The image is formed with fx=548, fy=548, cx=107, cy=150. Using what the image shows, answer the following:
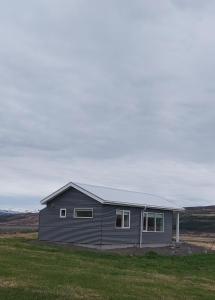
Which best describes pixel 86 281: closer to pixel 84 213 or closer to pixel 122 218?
pixel 84 213

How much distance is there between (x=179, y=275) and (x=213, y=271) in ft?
11.6

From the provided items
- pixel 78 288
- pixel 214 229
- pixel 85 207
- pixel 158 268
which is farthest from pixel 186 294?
pixel 214 229

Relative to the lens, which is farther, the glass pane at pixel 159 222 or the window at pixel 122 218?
the glass pane at pixel 159 222

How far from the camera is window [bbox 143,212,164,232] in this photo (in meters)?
36.8

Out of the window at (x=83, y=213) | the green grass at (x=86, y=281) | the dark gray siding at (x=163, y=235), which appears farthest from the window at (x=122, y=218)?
the green grass at (x=86, y=281)

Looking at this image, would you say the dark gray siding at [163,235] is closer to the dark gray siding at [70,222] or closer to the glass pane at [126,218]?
the glass pane at [126,218]

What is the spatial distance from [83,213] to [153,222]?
6.62m

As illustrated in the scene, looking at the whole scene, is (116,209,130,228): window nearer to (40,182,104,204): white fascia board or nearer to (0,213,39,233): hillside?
(40,182,104,204): white fascia board

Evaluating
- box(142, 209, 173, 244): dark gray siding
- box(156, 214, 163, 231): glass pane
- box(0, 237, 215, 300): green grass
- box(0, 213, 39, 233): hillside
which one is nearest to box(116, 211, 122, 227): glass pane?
box(142, 209, 173, 244): dark gray siding

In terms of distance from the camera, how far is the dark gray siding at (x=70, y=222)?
32.7 metres

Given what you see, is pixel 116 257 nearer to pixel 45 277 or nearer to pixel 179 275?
pixel 179 275

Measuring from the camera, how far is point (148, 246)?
36.8 meters

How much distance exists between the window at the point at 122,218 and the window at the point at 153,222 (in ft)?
6.62

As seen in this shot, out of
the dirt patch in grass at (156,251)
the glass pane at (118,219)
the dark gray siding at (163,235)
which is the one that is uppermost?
the glass pane at (118,219)
